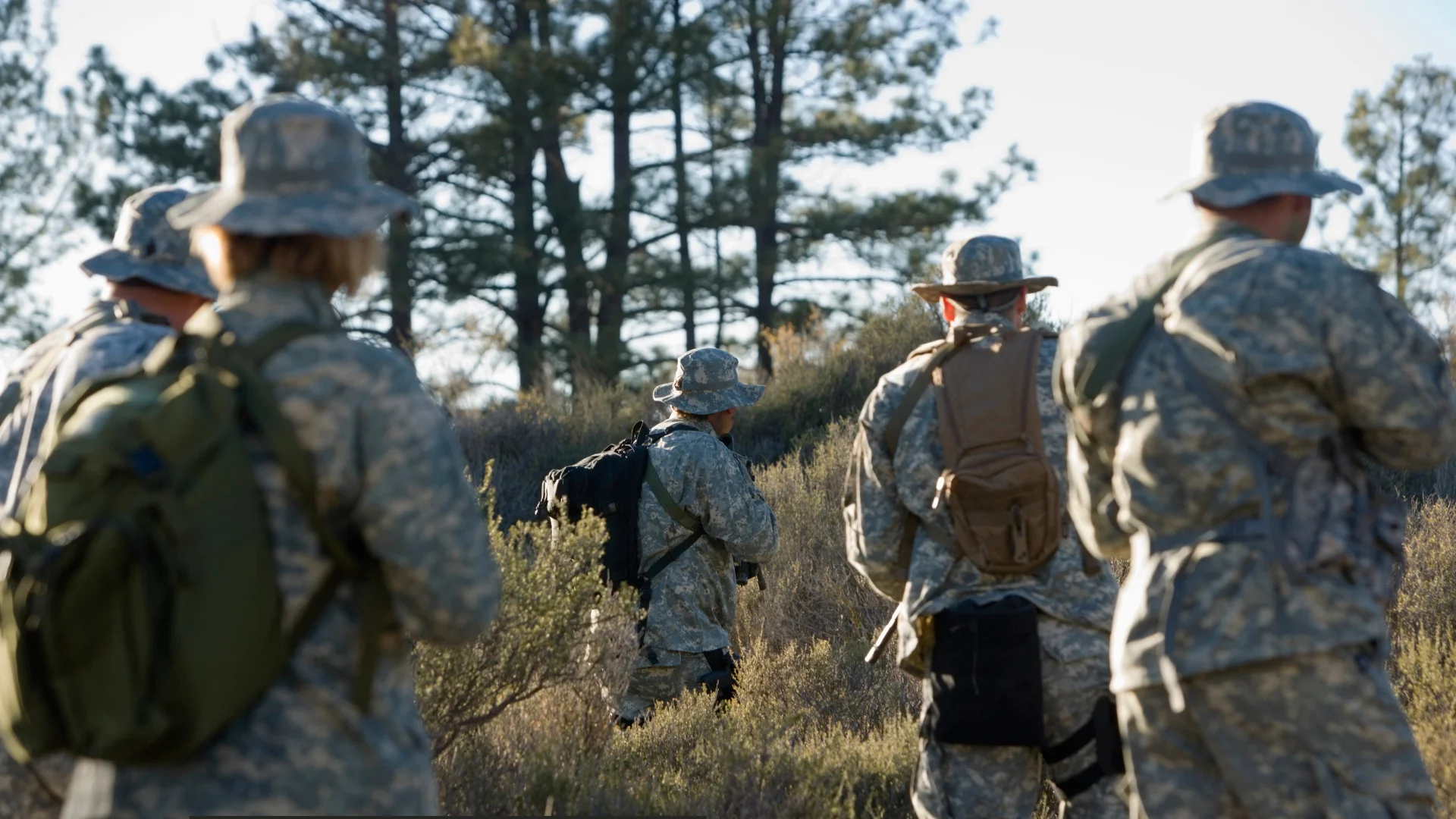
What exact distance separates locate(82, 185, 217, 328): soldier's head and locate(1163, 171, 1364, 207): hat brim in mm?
2278

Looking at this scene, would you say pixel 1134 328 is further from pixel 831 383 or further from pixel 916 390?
pixel 831 383

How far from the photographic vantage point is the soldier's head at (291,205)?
99.7 inches

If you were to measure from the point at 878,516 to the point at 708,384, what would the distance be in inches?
115

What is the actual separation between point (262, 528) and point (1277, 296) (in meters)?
1.96

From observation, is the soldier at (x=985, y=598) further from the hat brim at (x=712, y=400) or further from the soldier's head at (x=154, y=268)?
the hat brim at (x=712, y=400)

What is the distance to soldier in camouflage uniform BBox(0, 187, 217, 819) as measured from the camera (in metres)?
3.09

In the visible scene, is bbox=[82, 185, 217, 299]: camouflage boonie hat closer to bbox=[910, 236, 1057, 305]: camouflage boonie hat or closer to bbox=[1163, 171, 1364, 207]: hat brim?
bbox=[910, 236, 1057, 305]: camouflage boonie hat

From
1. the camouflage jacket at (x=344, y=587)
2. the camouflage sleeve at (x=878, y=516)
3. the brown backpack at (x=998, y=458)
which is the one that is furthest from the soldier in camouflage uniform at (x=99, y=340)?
the brown backpack at (x=998, y=458)

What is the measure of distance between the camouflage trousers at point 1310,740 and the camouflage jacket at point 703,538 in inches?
154

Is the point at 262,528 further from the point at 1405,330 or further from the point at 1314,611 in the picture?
the point at 1405,330

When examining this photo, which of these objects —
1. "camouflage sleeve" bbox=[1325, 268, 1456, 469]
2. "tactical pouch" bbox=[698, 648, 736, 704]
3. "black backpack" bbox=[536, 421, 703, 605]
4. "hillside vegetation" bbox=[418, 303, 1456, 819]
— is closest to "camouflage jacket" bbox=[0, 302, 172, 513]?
"hillside vegetation" bbox=[418, 303, 1456, 819]

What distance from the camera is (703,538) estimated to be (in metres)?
7.09

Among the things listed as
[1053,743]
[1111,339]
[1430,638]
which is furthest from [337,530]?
[1430,638]

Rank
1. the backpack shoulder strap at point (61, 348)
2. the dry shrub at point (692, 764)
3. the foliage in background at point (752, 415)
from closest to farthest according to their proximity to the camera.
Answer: the backpack shoulder strap at point (61, 348)
the dry shrub at point (692, 764)
the foliage in background at point (752, 415)
